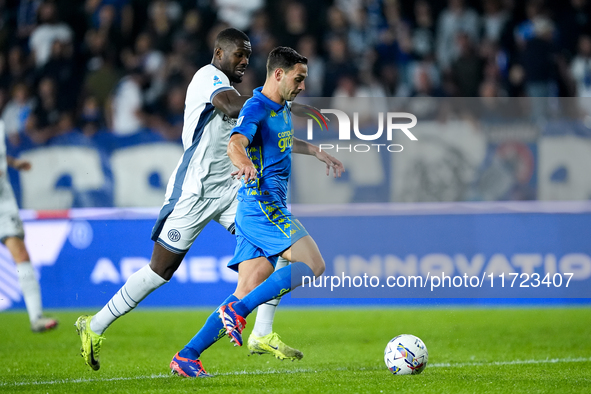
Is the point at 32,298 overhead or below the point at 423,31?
below

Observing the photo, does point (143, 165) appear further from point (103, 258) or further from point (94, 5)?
point (94, 5)

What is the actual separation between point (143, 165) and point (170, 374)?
4.49 meters

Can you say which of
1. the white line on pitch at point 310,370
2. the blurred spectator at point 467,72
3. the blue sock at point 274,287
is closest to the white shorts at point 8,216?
the white line on pitch at point 310,370

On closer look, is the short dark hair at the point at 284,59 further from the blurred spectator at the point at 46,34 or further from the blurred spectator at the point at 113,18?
the blurred spectator at the point at 46,34

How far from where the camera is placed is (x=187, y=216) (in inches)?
→ 213

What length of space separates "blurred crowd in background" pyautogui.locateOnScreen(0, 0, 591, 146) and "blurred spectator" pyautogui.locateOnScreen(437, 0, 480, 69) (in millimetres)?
19

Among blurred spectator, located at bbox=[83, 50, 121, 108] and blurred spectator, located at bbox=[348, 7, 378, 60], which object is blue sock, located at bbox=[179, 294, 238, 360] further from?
blurred spectator, located at bbox=[348, 7, 378, 60]

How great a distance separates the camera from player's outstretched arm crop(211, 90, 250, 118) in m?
5.10

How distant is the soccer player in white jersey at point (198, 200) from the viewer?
5305 millimetres

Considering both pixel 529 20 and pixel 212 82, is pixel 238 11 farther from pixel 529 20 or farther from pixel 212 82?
pixel 212 82

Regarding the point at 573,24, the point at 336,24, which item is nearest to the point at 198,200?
the point at 336,24

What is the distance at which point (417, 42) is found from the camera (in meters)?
11.8

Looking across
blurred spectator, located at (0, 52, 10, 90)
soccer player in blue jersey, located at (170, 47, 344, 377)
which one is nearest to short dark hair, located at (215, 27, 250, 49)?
soccer player in blue jersey, located at (170, 47, 344, 377)

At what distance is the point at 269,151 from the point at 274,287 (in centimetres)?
91
